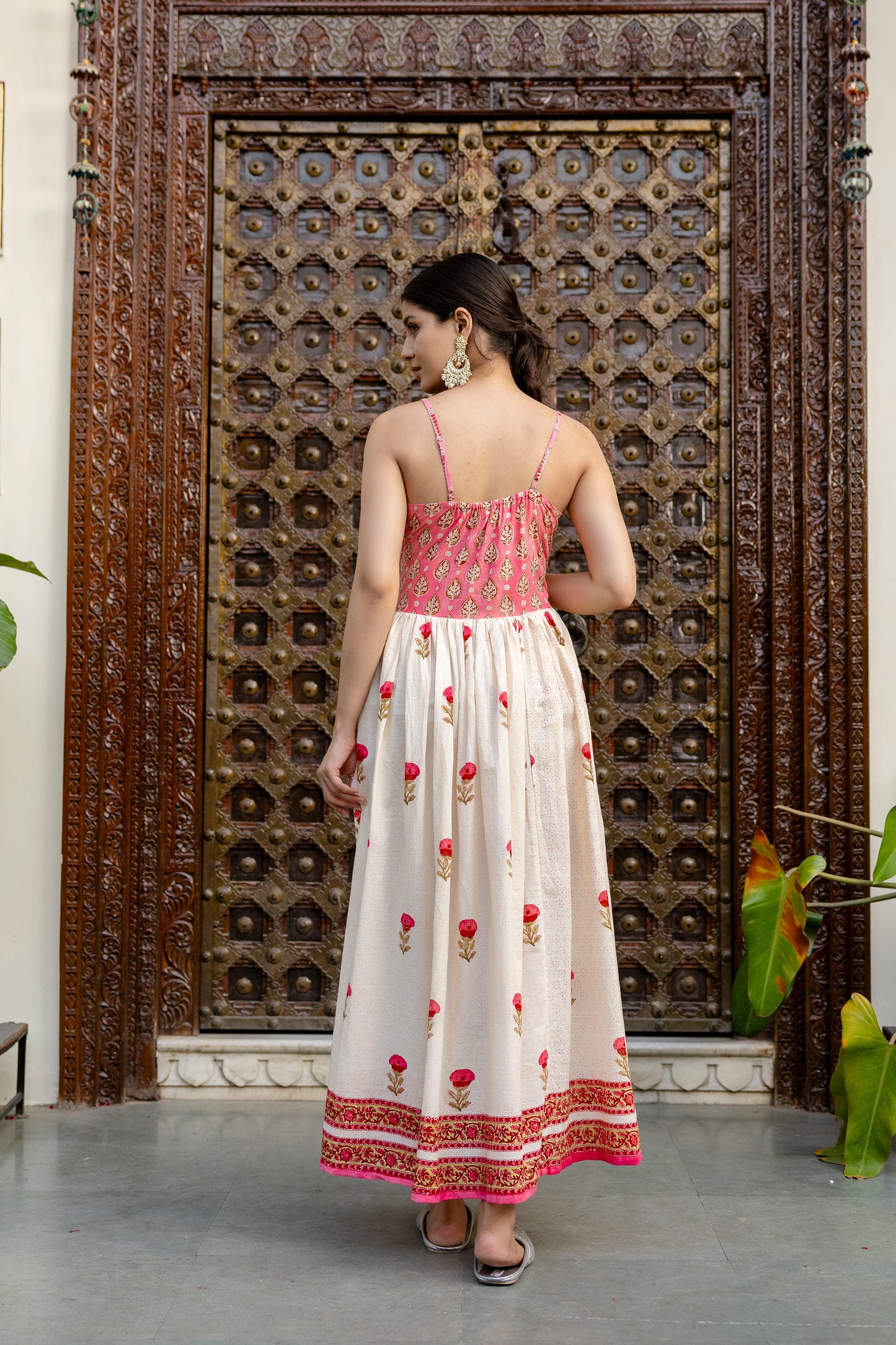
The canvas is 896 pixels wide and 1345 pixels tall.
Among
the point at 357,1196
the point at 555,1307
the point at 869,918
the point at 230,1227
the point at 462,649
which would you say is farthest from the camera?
the point at 869,918

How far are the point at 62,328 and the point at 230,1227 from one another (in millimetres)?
2403

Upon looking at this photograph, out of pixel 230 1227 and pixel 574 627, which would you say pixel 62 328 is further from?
pixel 230 1227

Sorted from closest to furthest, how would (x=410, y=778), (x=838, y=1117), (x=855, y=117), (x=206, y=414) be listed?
(x=410, y=778) < (x=838, y=1117) < (x=855, y=117) < (x=206, y=414)

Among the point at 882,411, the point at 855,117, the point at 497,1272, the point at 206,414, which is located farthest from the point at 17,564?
the point at 855,117

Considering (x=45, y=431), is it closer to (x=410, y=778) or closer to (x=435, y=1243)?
(x=410, y=778)

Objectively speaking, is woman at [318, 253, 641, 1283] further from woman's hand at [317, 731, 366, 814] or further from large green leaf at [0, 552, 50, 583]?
large green leaf at [0, 552, 50, 583]

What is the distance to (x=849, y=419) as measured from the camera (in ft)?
11.1

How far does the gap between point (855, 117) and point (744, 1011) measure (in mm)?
2420

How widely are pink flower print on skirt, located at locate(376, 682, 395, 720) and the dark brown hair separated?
0.71 metres

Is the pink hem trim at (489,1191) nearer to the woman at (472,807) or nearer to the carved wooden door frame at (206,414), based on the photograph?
the woman at (472,807)

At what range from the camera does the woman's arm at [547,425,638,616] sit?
8.20 ft

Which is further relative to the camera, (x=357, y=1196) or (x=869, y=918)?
(x=869, y=918)

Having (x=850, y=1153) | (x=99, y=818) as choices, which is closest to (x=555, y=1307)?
(x=850, y=1153)

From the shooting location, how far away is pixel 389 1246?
247cm
